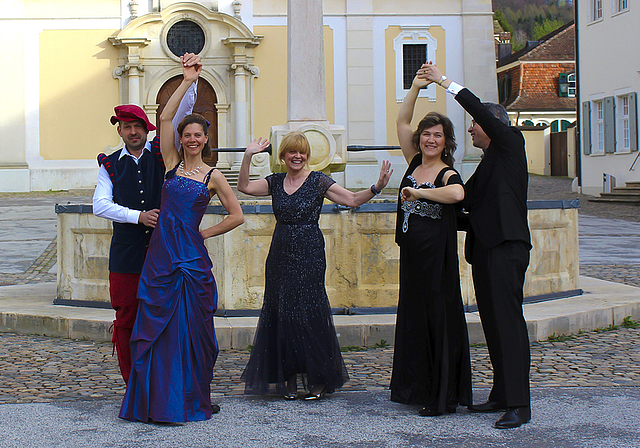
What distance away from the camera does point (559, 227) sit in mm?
7613

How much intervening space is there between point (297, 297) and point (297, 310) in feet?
0.25

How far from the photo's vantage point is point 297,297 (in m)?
4.81

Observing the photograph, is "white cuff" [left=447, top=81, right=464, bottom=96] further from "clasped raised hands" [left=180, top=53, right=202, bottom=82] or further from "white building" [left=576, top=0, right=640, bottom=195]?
"white building" [left=576, top=0, right=640, bottom=195]

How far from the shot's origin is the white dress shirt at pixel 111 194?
15.0 ft

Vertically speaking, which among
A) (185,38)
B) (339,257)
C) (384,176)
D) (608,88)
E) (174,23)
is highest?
(174,23)

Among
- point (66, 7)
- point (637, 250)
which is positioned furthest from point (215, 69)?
point (637, 250)

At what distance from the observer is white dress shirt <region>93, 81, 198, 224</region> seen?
4.57 m

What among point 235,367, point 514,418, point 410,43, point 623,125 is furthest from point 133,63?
point 514,418

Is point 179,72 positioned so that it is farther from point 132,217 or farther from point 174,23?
point 132,217

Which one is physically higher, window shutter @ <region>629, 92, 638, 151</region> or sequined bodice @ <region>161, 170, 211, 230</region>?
window shutter @ <region>629, 92, 638, 151</region>

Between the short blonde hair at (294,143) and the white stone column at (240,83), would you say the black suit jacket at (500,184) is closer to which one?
the short blonde hair at (294,143)

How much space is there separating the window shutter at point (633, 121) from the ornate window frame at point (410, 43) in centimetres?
658

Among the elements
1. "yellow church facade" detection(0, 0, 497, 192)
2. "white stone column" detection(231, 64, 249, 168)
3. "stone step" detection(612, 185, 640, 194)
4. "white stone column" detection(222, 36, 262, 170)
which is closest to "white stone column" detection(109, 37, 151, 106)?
"yellow church facade" detection(0, 0, 497, 192)

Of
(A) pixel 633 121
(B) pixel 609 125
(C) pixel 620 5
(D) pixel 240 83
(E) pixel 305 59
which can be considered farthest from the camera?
(D) pixel 240 83
